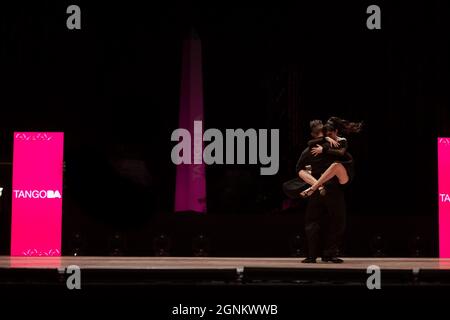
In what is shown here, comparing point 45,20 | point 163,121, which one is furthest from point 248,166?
point 45,20

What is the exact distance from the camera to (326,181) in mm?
6199

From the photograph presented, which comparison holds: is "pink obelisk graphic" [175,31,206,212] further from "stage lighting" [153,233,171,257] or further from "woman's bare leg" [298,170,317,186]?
"woman's bare leg" [298,170,317,186]

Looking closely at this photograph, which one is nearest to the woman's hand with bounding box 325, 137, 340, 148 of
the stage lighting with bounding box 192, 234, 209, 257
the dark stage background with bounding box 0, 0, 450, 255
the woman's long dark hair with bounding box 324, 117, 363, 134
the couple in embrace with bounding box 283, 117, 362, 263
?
the couple in embrace with bounding box 283, 117, 362, 263

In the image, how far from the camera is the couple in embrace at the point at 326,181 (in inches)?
244

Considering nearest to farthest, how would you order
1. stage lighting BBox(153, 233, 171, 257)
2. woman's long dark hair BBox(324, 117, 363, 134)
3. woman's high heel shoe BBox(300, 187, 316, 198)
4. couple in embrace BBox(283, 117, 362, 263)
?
woman's high heel shoe BBox(300, 187, 316, 198), couple in embrace BBox(283, 117, 362, 263), woman's long dark hair BBox(324, 117, 363, 134), stage lighting BBox(153, 233, 171, 257)

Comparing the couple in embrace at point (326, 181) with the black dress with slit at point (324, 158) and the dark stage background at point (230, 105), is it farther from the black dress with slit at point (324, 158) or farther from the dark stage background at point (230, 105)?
the dark stage background at point (230, 105)

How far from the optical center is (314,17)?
25.9 feet

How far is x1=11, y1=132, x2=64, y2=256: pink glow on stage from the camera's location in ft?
25.1

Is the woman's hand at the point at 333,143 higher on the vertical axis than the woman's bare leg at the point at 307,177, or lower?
higher

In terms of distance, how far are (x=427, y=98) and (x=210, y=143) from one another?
2.32m

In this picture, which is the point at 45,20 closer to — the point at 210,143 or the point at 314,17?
the point at 210,143

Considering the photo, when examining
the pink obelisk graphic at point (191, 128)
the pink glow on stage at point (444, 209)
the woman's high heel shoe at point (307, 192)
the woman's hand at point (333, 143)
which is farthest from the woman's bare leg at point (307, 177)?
the pink glow on stage at point (444, 209)

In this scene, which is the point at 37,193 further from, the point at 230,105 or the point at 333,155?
the point at 333,155
